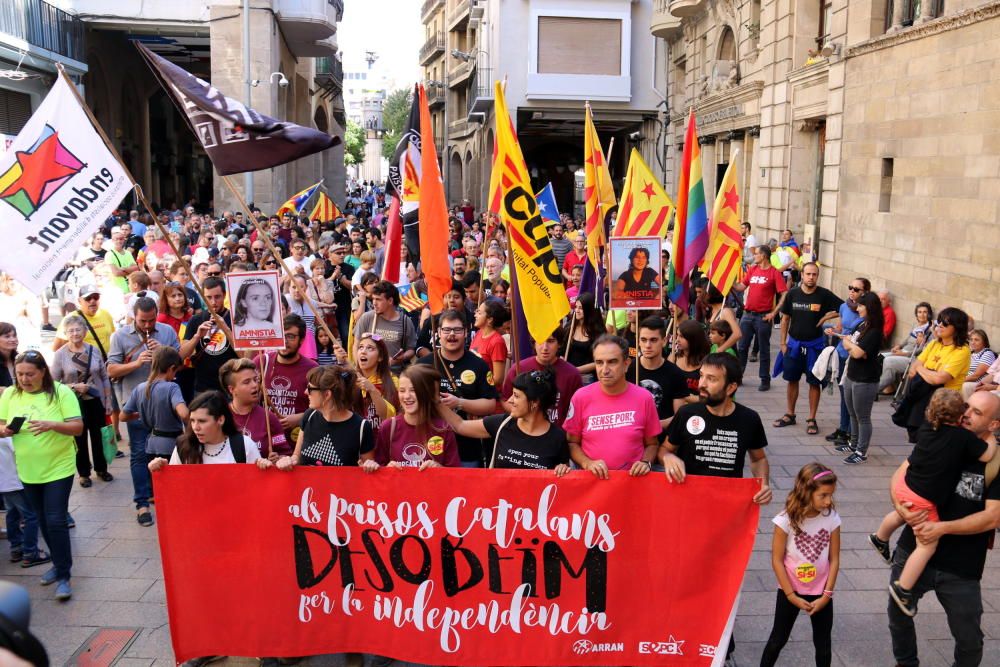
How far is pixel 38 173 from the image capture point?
5684 millimetres

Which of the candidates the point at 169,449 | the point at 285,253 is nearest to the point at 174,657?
the point at 169,449

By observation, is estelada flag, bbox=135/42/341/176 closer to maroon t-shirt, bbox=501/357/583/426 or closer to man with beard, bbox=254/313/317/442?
man with beard, bbox=254/313/317/442

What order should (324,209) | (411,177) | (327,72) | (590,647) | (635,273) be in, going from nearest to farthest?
(590,647)
(635,273)
(411,177)
(324,209)
(327,72)

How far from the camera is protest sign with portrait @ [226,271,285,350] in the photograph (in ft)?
20.5

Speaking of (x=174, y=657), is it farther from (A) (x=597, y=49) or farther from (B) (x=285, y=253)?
(A) (x=597, y=49)

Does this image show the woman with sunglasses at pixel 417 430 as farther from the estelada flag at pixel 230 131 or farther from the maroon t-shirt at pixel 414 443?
the estelada flag at pixel 230 131

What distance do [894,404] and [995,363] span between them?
2242 mm

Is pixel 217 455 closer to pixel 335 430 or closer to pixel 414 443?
pixel 335 430

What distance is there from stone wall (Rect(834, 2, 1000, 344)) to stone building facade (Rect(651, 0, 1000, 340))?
0.02 m

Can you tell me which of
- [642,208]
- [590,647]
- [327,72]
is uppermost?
[327,72]

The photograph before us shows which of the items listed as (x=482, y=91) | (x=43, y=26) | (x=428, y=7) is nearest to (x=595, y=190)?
(x=43, y=26)

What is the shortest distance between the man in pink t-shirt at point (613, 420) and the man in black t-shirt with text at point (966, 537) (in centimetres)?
137

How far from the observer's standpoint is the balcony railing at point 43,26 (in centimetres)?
2289

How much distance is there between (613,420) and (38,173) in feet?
12.4
